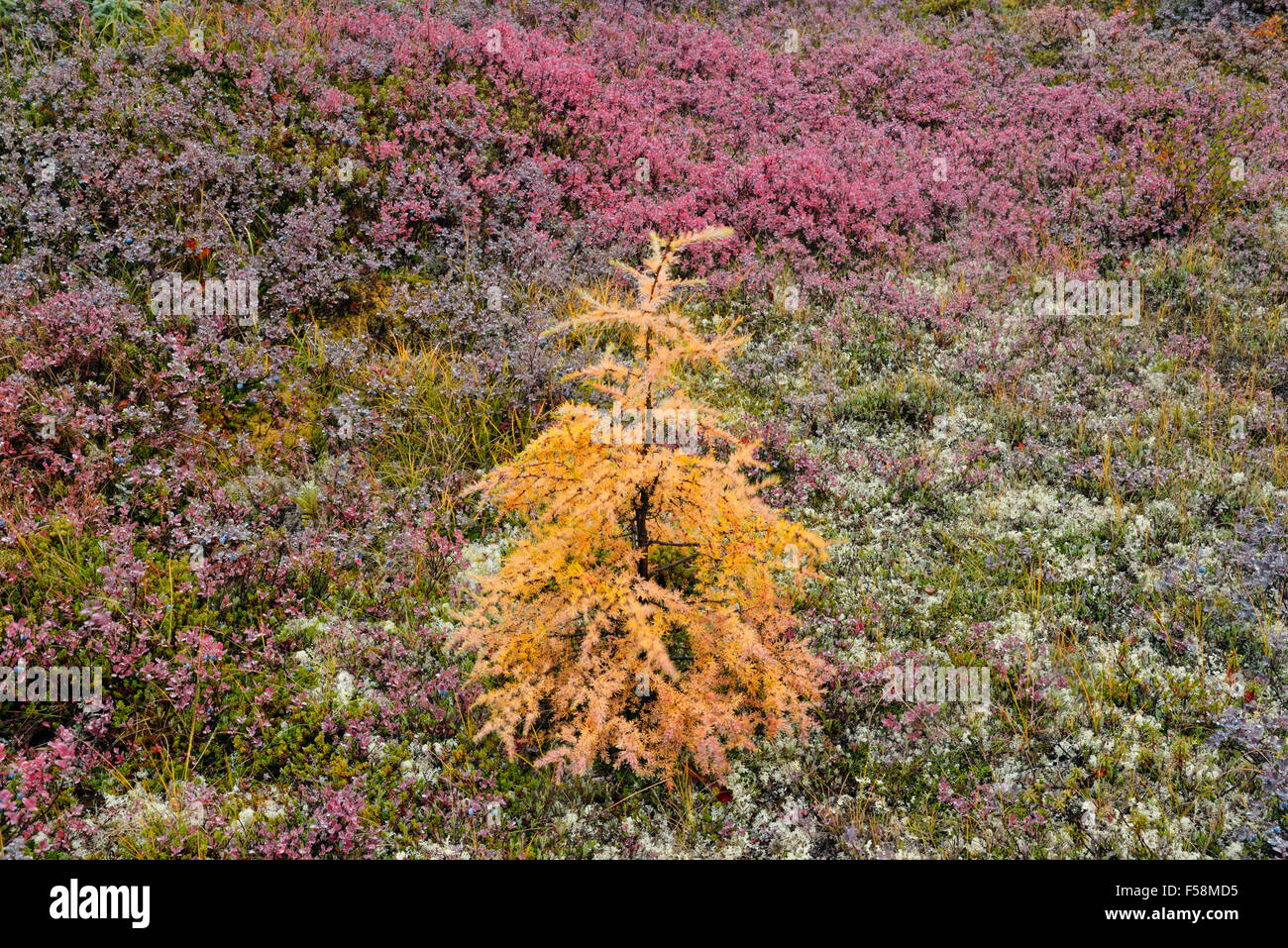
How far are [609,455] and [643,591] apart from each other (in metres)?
0.74

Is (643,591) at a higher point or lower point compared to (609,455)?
lower

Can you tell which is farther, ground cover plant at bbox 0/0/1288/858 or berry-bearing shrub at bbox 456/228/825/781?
ground cover plant at bbox 0/0/1288/858

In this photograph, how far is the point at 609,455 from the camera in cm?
397

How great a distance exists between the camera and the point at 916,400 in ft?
24.6

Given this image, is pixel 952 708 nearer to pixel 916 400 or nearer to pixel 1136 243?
pixel 916 400

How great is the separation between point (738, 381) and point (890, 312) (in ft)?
7.37

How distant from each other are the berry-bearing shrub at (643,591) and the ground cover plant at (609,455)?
4 centimetres

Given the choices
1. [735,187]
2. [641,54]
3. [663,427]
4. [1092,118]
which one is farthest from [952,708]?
[641,54]

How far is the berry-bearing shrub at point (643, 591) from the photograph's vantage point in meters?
3.86

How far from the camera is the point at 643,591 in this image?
3.99 meters

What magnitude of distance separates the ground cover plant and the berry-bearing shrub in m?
0.04

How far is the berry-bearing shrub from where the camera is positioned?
3.86 m

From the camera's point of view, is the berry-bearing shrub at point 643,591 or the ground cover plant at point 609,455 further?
the ground cover plant at point 609,455

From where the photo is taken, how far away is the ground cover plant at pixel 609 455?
13.7 ft
